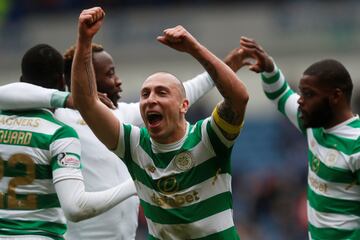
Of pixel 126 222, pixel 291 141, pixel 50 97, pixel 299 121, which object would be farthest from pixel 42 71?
pixel 291 141

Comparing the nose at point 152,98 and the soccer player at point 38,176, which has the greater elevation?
the nose at point 152,98

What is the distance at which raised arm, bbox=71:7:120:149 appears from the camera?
743 cm

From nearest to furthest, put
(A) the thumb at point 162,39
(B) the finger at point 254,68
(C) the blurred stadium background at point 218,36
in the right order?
(A) the thumb at point 162,39, (B) the finger at point 254,68, (C) the blurred stadium background at point 218,36

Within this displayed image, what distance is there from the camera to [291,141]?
2200 cm

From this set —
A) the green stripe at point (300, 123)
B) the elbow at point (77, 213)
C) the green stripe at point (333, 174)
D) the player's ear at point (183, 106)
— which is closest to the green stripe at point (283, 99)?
the green stripe at point (300, 123)

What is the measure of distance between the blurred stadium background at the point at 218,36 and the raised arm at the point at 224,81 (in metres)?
15.0

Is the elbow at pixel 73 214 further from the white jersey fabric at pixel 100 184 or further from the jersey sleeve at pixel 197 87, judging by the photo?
the jersey sleeve at pixel 197 87

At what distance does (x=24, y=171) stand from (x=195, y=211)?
126 cm

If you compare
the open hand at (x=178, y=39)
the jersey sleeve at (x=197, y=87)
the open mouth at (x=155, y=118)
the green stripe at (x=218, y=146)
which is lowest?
the jersey sleeve at (x=197, y=87)

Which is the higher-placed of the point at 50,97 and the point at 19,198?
the point at 50,97

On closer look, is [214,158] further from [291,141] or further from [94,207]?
[291,141]

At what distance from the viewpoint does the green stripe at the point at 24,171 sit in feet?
26.3

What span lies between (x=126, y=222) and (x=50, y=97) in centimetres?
151

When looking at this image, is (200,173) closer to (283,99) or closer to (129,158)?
(129,158)
